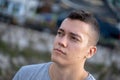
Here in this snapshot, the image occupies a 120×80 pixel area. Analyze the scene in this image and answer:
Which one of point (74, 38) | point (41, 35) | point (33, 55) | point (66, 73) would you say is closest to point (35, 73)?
point (66, 73)

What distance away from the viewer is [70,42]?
2773 millimetres

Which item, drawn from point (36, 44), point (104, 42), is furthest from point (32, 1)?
point (36, 44)

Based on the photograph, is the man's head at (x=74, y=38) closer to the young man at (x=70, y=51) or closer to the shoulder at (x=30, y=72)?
the young man at (x=70, y=51)

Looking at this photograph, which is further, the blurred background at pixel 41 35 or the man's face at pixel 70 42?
the blurred background at pixel 41 35

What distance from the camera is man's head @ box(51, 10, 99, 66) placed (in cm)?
272

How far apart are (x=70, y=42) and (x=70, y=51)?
0.05 metres

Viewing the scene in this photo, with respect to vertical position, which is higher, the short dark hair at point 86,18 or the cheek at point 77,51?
the short dark hair at point 86,18

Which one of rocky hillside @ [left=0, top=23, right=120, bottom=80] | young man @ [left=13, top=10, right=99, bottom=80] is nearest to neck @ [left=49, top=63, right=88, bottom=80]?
young man @ [left=13, top=10, right=99, bottom=80]

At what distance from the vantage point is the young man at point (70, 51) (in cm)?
273

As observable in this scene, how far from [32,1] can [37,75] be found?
1663 centimetres

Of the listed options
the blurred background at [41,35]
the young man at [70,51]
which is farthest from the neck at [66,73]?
the blurred background at [41,35]

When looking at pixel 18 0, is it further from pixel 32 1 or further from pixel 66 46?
pixel 66 46

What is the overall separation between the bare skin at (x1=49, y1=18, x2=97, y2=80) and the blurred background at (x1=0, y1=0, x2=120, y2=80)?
317cm

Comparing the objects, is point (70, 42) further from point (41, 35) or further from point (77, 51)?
point (41, 35)
